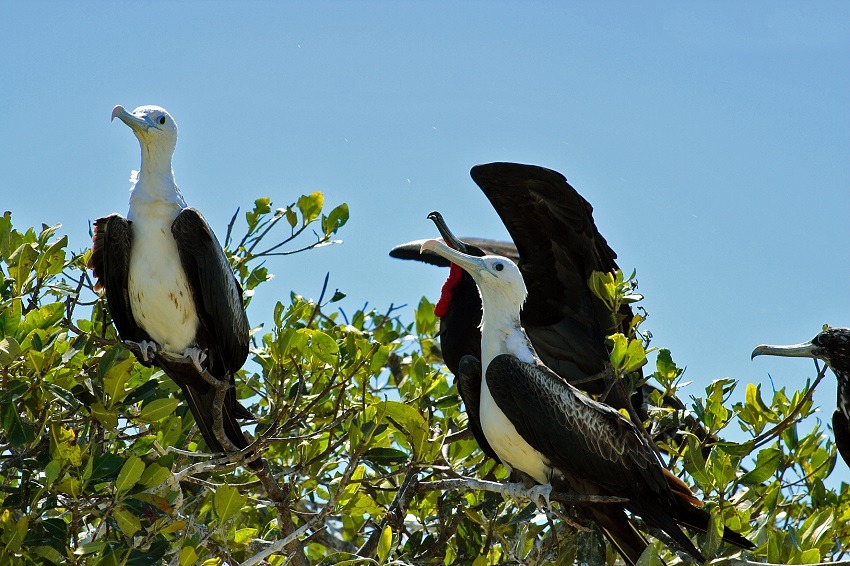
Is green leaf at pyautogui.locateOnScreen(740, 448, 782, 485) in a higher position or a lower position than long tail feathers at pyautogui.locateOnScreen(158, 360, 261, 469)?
lower

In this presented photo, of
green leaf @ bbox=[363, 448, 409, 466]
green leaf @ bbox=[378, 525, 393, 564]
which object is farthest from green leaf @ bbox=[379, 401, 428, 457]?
green leaf @ bbox=[378, 525, 393, 564]

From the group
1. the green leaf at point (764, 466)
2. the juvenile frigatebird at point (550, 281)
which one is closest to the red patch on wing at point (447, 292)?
the juvenile frigatebird at point (550, 281)

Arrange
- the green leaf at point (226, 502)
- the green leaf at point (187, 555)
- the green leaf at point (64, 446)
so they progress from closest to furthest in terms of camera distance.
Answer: the green leaf at point (187, 555), the green leaf at point (64, 446), the green leaf at point (226, 502)

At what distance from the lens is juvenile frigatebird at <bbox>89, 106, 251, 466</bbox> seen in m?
3.73

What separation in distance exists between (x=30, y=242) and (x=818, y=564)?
270cm

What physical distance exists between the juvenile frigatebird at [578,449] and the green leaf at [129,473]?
3.82 feet

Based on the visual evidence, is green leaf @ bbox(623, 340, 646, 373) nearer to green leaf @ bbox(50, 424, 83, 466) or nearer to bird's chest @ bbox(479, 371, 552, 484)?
bird's chest @ bbox(479, 371, 552, 484)

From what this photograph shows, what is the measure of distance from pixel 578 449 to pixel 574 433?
0.18 ft

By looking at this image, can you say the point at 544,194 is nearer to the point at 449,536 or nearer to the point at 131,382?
the point at 449,536

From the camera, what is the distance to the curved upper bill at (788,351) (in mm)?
4371

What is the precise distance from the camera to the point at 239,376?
450 centimetres

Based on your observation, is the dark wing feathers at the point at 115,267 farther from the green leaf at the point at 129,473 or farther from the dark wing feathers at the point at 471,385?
the dark wing feathers at the point at 471,385

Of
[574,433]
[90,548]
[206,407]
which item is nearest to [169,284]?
[206,407]

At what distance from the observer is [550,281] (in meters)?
4.99
